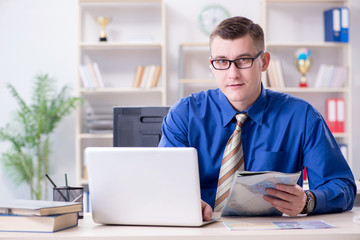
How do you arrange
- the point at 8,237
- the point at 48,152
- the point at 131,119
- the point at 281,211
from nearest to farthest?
the point at 8,237 < the point at 281,211 < the point at 131,119 < the point at 48,152

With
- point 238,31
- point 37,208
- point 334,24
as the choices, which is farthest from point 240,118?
point 334,24

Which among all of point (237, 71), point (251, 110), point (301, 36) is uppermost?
point (301, 36)

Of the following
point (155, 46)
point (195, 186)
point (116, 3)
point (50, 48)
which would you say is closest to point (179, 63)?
point (155, 46)

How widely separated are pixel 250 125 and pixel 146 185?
734 mm

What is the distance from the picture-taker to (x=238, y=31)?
6.19 feet

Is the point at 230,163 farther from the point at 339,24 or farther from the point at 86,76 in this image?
the point at 339,24

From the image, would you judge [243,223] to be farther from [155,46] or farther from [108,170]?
[155,46]

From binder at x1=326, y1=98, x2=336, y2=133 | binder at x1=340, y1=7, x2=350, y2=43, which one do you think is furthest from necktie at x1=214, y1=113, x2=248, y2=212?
binder at x1=340, y1=7, x2=350, y2=43

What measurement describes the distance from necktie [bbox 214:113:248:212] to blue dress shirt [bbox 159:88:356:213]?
0.06 meters

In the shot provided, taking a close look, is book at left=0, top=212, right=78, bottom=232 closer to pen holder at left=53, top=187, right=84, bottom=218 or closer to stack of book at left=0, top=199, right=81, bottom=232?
stack of book at left=0, top=199, right=81, bottom=232

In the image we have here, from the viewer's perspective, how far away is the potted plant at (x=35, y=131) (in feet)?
14.5

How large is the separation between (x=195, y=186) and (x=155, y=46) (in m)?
3.46

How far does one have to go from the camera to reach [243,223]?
139 cm

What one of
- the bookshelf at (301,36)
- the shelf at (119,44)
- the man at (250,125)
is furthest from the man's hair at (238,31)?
the bookshelf at (301,36)
